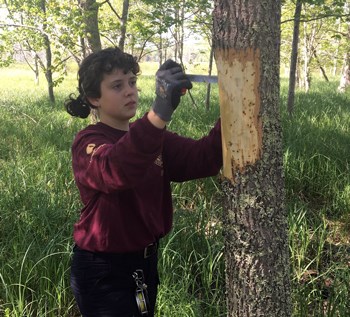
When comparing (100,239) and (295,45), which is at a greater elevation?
(295,45)

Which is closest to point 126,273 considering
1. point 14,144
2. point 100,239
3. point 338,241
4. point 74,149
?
point 100,239

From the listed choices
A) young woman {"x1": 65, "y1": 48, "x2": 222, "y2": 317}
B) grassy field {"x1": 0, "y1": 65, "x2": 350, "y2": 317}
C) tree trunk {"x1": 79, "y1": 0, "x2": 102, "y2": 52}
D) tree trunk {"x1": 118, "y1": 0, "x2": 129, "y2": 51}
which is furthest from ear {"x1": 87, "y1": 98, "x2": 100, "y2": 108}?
tree trunk {"x1": 118, "y1": 0, "x2": 129, "y2": 51}

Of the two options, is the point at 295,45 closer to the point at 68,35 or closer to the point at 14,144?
the point at 68,35

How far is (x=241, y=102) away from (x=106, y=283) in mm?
865

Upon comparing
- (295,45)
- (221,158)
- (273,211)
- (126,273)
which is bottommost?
(126,273)

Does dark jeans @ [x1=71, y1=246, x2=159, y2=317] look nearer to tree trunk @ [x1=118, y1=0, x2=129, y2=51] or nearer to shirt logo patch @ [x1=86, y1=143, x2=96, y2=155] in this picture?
shirt logo patch @ [x1=86, y1=143, x2=96, y2=155]

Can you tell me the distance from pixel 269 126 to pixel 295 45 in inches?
236

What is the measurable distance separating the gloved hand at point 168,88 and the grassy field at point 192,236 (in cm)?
127

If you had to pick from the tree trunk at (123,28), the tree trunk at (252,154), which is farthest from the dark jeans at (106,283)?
the tree trunk at (123,28)

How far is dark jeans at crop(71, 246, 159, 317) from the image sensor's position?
144 centimetres

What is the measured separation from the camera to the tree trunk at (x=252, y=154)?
1279mm

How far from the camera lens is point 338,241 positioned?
2.98 m

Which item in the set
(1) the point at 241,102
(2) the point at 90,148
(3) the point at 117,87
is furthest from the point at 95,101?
(1) the point at 241,102

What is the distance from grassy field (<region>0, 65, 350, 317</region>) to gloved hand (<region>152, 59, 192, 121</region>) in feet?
4.18
